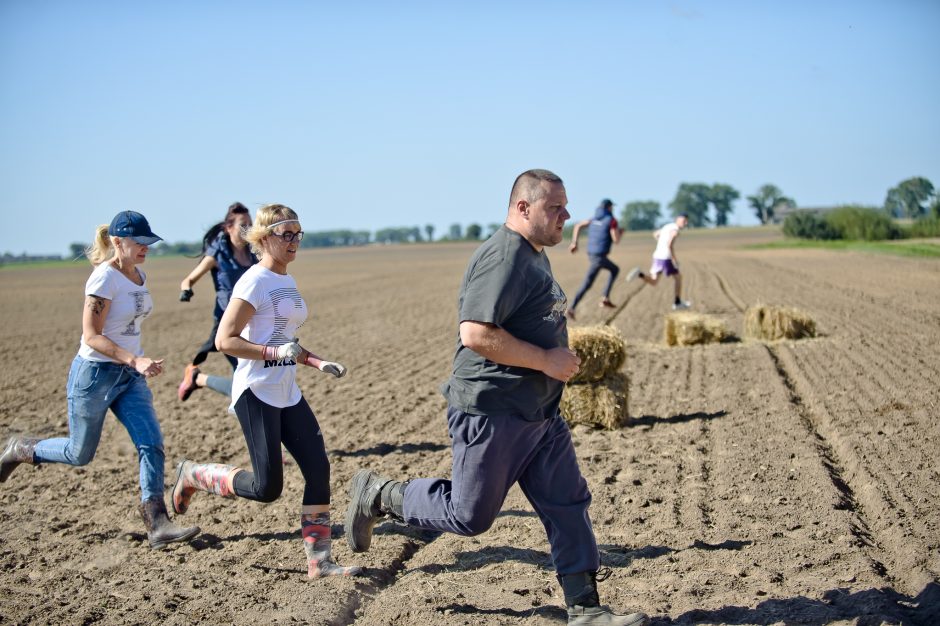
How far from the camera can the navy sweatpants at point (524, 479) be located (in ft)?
13.0

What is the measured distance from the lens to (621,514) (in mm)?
5633

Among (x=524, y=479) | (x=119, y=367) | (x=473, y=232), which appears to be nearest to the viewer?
(x=524, y=479)

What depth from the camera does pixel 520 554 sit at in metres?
5.17

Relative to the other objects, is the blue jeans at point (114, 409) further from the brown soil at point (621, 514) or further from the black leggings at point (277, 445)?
the black leggings at point (277, 445)

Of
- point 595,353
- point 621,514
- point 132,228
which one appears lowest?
point 621,514

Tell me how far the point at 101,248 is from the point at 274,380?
5.20 feet

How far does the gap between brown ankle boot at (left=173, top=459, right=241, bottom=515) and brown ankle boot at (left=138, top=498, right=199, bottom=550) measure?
0.13m

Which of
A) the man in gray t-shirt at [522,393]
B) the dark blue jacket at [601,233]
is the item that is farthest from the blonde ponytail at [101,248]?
the dark blue jacket at [601,233]

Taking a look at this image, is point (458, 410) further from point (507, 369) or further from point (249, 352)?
point (249, 352)

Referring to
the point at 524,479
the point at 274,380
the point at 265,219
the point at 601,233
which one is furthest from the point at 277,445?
the point at 601,233

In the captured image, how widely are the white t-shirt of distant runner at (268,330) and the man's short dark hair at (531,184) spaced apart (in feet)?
4.48

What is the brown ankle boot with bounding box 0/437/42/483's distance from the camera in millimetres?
5801

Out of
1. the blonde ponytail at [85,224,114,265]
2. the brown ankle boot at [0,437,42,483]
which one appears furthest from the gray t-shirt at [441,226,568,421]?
the brown ankle boot at [0,437,42,483]

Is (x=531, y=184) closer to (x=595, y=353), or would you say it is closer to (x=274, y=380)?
(x=274, y=380)
